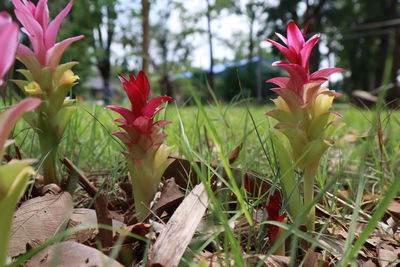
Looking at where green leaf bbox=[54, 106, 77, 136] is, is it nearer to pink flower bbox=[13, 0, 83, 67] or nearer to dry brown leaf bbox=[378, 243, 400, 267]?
pink flower bbox=[13, 0, 83, 67]

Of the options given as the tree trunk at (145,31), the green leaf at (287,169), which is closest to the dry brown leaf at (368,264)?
the green leaf at (287,169)

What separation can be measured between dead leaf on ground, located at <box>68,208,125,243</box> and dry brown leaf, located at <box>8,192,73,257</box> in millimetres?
19

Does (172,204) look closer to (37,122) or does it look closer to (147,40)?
(37,122)

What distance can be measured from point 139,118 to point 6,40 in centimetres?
36

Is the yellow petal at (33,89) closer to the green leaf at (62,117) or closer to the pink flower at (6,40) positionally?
the green leaf at (62,117)

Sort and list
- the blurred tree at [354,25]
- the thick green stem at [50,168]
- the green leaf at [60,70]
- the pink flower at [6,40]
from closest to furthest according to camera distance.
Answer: the pink flower at [6,40] < the green leaf at [60,70] < the thick green stem at [50,168] < the blurred tree at [354,25]

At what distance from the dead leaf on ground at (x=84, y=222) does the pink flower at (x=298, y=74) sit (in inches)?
16.8

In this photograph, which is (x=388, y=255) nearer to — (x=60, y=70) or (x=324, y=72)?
(x=324, y=72)

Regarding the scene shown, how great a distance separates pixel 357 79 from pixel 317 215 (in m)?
24.4

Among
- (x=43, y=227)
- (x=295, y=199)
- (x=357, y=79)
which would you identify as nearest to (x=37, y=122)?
(x=43, y=227)

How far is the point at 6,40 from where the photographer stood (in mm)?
393

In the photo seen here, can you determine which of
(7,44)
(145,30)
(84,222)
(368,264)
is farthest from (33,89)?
(145,30)

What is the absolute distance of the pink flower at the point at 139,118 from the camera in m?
0.74

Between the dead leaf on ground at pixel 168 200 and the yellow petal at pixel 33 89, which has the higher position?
the yellow petal at pixel 33 89
